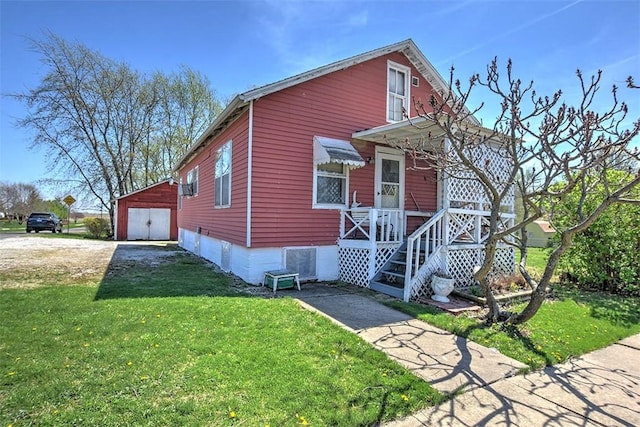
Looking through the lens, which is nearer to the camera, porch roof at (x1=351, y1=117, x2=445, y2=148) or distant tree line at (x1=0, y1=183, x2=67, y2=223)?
porch roof at (x1=351, y1=117, x2=445, y2=148)

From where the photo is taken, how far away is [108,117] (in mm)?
24562

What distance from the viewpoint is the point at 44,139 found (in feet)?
77.7

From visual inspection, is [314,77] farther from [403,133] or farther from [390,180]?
[390,180]

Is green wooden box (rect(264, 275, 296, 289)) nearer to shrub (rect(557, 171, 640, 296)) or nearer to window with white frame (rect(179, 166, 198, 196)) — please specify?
shrub (rect(557, 171, 640, 296))

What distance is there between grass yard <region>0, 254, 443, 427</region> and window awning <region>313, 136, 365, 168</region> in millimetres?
3642

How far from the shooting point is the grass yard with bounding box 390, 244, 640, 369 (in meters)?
4.21

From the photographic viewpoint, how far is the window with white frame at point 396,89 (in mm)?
9750

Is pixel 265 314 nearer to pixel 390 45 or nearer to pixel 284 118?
pixel 284 118

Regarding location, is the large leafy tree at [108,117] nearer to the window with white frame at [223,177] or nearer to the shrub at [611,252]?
the window with white frame at [223,177]

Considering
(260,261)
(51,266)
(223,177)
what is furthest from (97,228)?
(260,261)

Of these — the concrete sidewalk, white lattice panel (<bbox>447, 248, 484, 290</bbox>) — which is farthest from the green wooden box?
white lattice panel (<bbox>447, 248, 484, 290</bbox>)

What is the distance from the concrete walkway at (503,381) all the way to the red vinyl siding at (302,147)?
3133mm

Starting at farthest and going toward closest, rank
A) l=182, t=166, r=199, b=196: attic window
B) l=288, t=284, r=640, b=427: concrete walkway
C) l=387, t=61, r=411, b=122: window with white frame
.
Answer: l=182, t=166, r=199, b=196: attic window
l=387, t=61, r=411, b=122: window with white frame
l=288, t=284, r=640, b=427: concrete walkway

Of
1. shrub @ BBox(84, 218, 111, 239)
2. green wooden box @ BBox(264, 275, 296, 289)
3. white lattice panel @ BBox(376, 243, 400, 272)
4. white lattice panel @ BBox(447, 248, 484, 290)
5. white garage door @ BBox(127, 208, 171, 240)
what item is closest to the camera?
green wooden box @ BBox(264, 275, 296, 289)
